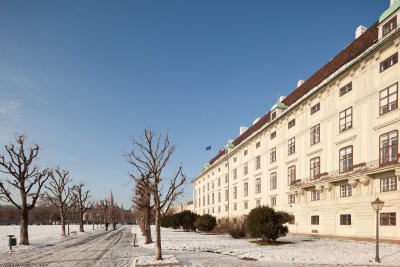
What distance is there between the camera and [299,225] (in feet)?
120

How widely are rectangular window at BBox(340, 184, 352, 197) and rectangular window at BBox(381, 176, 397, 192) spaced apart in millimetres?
3920

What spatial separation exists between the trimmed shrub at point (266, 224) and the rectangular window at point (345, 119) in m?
10.8

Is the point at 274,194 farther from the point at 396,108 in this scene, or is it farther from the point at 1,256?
the point at 1,256

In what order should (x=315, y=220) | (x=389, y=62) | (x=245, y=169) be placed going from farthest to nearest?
(x=245, y=169) < (x=315, y=220) < (x=389, y=62)

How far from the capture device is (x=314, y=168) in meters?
34.3

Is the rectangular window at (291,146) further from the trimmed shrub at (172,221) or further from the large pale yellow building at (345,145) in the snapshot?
the trimmed shrub at (172,221)

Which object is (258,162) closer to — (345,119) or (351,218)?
(345,119)

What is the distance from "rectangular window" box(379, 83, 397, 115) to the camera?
24453mm

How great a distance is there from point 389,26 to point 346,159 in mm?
11889

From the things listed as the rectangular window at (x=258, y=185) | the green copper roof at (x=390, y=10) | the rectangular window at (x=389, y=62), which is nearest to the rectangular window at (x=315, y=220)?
the rectangular window at (x=258, y=185)

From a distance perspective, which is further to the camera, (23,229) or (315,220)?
(315,220)

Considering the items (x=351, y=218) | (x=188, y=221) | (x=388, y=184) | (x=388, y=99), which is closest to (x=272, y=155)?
(x=188, y=221)

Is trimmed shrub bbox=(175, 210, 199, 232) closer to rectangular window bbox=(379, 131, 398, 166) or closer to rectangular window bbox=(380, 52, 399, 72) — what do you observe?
rectangular window bbox=(379, 131, 398, 166)

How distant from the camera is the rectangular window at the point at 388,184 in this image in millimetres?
23922
